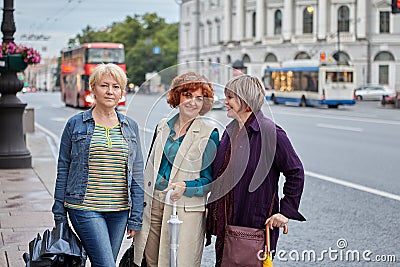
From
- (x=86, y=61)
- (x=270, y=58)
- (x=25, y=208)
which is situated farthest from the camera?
(x=270, y=58)

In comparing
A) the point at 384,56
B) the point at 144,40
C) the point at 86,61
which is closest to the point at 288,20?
the point at 384,56

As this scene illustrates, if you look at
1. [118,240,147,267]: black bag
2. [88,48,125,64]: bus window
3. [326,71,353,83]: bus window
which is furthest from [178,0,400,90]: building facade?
[118,240,147,267]: black bag

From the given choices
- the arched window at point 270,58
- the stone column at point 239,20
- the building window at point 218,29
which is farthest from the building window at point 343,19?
the building window at point 218,29

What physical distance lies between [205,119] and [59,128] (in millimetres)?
22877

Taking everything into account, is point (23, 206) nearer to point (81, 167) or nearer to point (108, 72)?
point (81, 167)

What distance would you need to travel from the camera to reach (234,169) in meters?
4.76

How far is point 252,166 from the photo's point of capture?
187 inches

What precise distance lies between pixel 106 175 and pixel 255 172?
0.93 metres

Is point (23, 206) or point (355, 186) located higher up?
point (23, 206)

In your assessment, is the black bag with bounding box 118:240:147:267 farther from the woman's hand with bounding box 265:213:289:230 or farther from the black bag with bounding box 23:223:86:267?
the woman's hand with bounding box 265:213:289:230

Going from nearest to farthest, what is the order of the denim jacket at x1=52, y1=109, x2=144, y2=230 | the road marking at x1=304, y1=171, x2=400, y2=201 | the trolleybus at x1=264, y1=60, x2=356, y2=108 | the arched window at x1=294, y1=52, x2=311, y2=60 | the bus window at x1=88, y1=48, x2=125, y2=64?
the denim jacket at x1=52, y1=109, x2=144, y2=230 < the road marking at x1=304, y1=171, x2=400, y2=201 < the bus window at x1=88, y1=48, x2=125, y2=64 < the trolleybus at x1=264, y1=60, x2=356, y2=108 < the arched window at x1=294, y1=52, x2=311, y2=60

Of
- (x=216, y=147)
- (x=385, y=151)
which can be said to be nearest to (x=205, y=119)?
(x=216, y=147)

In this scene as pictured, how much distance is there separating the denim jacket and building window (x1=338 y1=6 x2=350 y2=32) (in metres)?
88.3

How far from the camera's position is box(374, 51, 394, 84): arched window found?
280 ft
